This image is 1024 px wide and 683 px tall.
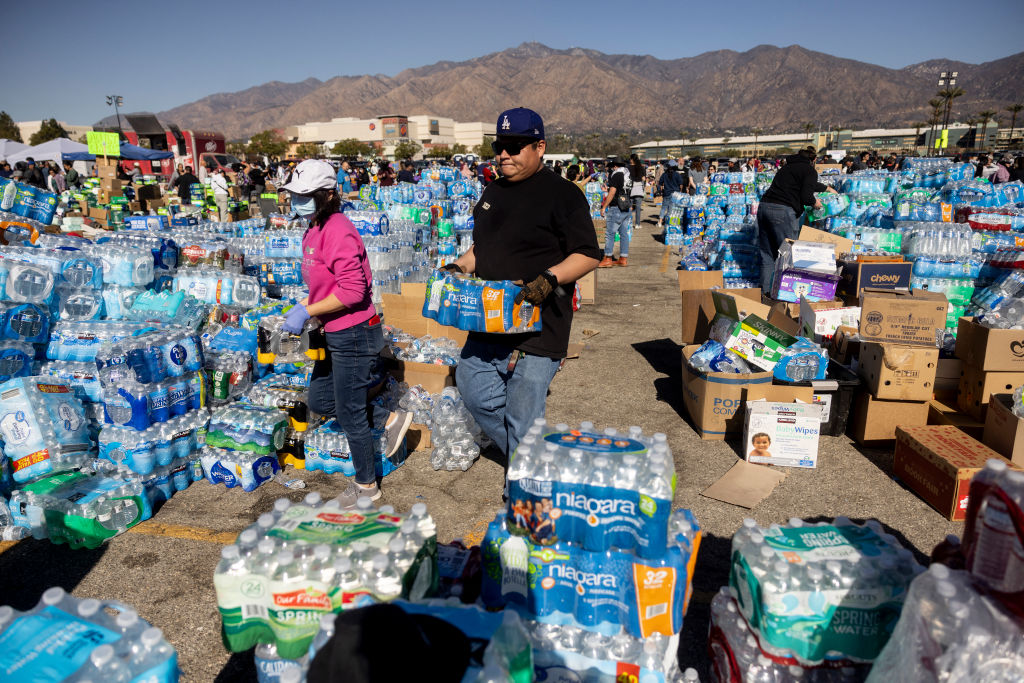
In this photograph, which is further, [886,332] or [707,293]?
[707,293]

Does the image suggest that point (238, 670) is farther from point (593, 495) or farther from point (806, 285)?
point (806, 285)

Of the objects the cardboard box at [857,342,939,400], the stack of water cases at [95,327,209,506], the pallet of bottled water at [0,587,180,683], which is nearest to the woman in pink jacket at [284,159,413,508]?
the stack of water cases at [95,327,209,506]

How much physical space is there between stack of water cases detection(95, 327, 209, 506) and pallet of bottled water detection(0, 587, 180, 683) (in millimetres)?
2514

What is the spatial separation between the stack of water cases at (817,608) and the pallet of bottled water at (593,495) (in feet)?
1.34

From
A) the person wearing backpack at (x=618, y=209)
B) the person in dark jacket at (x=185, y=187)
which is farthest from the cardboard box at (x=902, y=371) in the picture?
the person in dark jacket at (x=185, y=187)

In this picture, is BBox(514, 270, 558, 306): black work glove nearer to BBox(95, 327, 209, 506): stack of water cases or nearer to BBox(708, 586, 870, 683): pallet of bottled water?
BBox(708, 586, 870, 683): pallet of bottled water

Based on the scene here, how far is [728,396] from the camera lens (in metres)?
5.15

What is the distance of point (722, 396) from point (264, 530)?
151 inches

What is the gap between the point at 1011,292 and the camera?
23.5 ft

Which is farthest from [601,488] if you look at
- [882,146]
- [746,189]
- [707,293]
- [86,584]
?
[882,146]

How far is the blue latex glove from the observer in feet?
11.9

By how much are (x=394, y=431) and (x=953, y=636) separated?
3.51m

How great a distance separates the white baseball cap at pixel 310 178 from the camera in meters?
3.71

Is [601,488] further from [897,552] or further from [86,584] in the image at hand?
[86,584]
